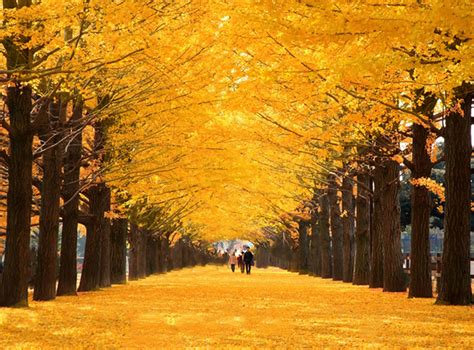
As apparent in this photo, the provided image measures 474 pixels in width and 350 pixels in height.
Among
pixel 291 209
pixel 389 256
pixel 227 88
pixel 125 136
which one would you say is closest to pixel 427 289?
pixel 389 256

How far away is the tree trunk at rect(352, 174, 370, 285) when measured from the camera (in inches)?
1241

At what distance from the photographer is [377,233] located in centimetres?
2762

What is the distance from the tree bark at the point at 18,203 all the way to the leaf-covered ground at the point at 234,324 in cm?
60

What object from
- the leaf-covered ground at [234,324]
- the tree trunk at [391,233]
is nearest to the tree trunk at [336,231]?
the tree trunk at [391,233]

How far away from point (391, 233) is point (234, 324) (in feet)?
43.2

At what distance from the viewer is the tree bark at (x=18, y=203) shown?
1709 cm

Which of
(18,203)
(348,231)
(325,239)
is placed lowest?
(18,203)

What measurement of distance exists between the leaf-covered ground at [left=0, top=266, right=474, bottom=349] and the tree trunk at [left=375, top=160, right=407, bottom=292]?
5386 mm

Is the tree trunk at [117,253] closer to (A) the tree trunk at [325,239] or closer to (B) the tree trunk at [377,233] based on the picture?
(B) the tree trunk at [377,233]

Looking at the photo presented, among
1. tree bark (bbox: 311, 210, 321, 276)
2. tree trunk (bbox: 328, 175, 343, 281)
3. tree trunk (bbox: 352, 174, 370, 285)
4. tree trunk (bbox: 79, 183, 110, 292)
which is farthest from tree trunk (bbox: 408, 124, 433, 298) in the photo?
tree bark (bbox: 311, 210, 321, 276)

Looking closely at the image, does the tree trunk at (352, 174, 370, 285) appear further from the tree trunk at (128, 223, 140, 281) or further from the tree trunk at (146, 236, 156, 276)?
the tree trunk at (146, 236, 156, 276)

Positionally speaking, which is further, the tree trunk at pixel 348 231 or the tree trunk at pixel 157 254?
the tree trunk at pixel 157 254

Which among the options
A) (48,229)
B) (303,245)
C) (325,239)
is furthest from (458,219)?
(303,245)

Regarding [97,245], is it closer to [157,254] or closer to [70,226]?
[70,226]
